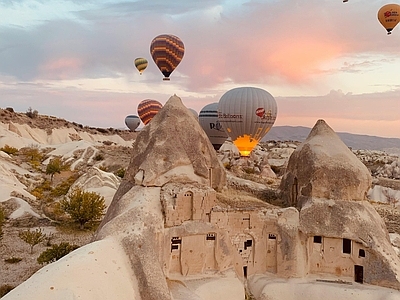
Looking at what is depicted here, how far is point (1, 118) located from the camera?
75625mm

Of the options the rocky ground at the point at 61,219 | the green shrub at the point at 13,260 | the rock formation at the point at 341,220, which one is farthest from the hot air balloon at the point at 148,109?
the rock formation at the point at 341,220

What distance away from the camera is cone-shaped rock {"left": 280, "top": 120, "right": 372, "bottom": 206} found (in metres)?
15.3

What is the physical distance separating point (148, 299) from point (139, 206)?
3258 mm

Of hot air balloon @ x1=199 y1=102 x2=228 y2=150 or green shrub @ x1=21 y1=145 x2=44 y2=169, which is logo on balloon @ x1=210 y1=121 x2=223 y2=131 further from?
green shrub @ x1=21 y1=145 x2=44 y2=169

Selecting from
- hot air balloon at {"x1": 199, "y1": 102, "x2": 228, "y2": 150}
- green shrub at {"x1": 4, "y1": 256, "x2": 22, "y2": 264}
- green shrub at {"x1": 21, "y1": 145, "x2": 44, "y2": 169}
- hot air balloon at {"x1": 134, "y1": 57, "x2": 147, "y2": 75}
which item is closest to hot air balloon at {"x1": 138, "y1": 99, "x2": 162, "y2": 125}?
hot air balloon at {"x1": 134, "y1": 57, "x2": 147, "y2": 75}

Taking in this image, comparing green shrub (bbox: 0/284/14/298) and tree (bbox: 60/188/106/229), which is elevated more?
tree (bbox: 60/188/106/229)

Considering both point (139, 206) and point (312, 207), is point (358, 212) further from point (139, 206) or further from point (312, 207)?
point (139, 206)

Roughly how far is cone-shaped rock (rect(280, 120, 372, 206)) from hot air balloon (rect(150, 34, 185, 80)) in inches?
887

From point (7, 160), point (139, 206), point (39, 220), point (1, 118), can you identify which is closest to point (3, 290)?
point (139, 206)

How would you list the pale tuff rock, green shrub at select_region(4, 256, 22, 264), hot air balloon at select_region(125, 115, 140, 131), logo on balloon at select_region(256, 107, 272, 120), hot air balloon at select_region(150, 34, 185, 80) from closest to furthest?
the pale tuff rock → green shrub at select_region(4, 256, 22, 264) → logo on balloon at select_region(256, 107, 272, 120) → hot air balloon at select_region(150, 34, 185, 80) → hot air balloon at select_region(125, 115, 140, 131)

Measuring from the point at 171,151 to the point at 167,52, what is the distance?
77.0 ft

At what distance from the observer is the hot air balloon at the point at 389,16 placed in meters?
34.2

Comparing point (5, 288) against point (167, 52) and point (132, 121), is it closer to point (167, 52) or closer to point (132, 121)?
point (167, 52)

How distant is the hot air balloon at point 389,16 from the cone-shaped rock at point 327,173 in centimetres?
2309
